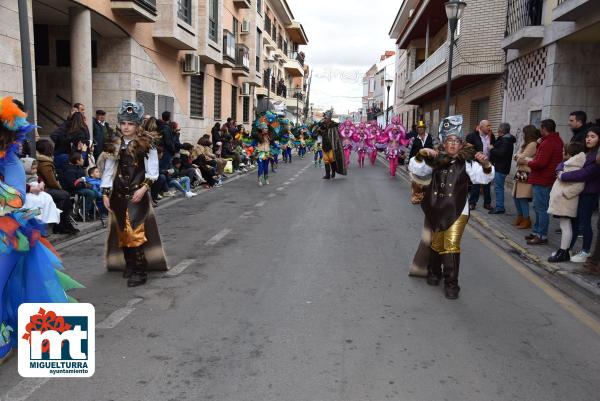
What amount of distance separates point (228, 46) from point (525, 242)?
20.8 metres

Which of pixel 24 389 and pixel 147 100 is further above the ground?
pixel 147 100

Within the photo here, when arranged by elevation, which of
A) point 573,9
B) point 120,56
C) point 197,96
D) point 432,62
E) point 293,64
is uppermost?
point 293,64

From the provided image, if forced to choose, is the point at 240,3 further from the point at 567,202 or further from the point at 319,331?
the point at 319,331

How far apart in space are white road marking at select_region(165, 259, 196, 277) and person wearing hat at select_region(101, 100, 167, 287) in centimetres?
41

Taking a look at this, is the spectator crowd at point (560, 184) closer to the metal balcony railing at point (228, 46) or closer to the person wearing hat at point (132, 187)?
the person wearing hat at point (132, 187)

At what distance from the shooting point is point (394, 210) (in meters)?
11.1

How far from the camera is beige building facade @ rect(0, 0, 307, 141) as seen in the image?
1334 cm

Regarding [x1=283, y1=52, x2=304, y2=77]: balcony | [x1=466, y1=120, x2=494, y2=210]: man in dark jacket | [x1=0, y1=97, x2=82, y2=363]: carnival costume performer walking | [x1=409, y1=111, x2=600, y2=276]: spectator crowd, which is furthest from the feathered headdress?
[x1=283, y1=52, x2=304, y2=77]: balcony

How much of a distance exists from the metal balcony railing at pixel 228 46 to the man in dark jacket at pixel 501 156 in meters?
17.6

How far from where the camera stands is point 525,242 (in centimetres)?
819

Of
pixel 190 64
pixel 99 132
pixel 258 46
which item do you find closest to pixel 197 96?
pixel 190 64

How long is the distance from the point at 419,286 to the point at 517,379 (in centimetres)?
215

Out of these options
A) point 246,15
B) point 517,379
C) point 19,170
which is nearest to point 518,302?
point 517,379

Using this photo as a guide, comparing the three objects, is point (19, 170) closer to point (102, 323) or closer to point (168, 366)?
point (102, 323)
